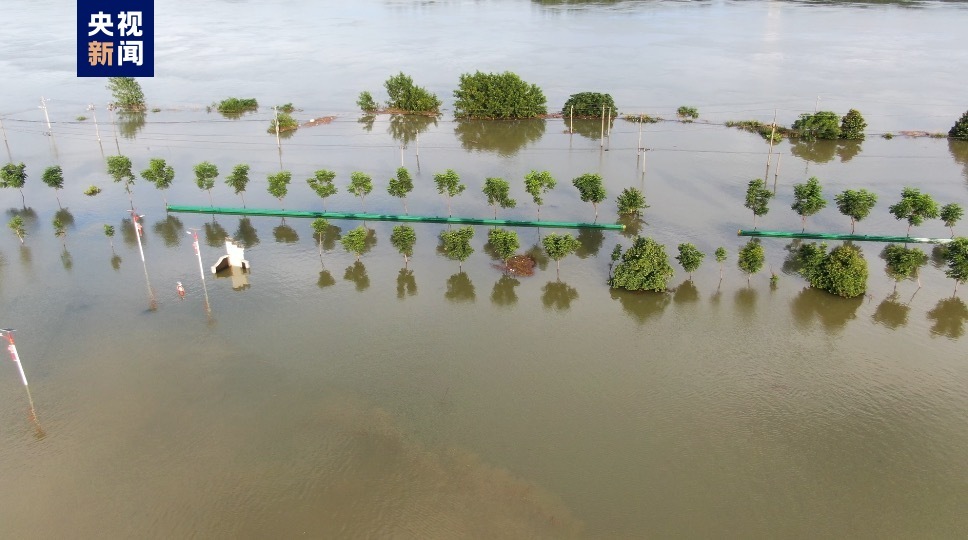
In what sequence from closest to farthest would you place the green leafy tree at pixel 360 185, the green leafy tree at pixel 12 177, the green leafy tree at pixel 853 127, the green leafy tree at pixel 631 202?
the green leafy tree at pixel 631 202 < the green leafy tree at pixel 360 185 < the green leafy tree at pixel 12 177 < the green leafy tree at pixel 853 127

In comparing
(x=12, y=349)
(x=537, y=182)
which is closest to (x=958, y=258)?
(x=537, y=182)

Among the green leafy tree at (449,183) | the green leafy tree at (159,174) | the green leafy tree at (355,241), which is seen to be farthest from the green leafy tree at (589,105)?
the green leafy tree at (159,174)

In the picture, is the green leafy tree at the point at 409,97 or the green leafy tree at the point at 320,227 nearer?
the green leafy tree at the point at 320,227

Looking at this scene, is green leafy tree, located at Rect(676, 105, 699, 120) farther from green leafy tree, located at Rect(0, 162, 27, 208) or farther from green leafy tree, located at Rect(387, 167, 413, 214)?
green leafy tree, located at Rect(0, 162, 27, 208)

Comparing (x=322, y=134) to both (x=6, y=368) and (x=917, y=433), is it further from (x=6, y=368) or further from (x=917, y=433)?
(x=917, y=433)

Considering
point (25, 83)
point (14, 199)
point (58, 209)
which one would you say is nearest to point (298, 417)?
point (58, 209)

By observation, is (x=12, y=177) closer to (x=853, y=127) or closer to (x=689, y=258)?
(x=689, y=258)

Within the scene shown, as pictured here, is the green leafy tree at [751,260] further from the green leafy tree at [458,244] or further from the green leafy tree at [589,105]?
the green leafy tree at [589,105]
